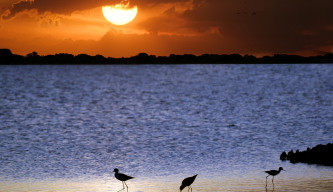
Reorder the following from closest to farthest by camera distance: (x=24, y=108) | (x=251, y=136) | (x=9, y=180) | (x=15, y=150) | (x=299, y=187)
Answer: (x=299, y=187), (x=9, y=180), (x=15, y=150), (x=251, y=136), (x=24, y=108)

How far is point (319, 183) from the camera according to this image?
70.3 feet

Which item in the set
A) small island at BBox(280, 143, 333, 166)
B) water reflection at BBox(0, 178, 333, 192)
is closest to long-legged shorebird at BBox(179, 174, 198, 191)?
water reflection at BBox(0, 178, 333, 192)

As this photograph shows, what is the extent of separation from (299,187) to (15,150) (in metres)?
17.8

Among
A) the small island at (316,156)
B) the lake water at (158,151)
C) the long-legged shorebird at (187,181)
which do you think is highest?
the long-legged shorebird at (187,181)

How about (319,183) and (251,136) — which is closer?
(319,183)

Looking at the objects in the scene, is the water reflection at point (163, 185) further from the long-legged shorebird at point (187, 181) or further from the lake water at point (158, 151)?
the long-legged shorebird at point (187, 181)

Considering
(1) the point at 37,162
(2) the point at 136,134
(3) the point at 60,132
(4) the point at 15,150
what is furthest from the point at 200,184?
(3) the point at 60,132

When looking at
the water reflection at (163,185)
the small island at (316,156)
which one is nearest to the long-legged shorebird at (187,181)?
the water reflection at (163,185)

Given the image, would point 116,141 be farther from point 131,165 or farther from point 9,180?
point 9,180

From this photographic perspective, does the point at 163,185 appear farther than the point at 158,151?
No

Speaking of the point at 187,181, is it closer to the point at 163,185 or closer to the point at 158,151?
the point at 163,185

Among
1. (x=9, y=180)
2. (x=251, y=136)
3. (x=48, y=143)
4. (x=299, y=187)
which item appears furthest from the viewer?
(x=251, y=136)

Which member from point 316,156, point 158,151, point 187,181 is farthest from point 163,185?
point 158,151

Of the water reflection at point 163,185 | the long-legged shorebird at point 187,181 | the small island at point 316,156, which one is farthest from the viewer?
the small island at point 316,156
